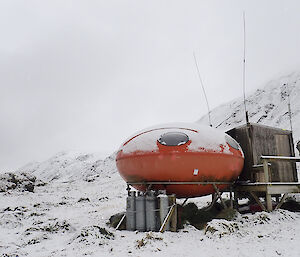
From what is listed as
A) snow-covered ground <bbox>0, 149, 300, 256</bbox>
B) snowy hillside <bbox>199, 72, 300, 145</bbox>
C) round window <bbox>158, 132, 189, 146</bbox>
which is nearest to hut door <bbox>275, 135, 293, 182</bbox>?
snow-covered ground <bbox>0, 149, 300, 256</bbox>

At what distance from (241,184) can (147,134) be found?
4690 millimetres

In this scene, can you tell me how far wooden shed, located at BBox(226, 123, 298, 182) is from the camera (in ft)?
37.2

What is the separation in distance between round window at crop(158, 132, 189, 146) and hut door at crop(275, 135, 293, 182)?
526 centimetres

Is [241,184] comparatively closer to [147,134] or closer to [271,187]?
[271,187]

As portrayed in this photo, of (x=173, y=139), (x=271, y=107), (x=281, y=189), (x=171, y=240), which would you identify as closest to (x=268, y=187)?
(x=281, y=189)

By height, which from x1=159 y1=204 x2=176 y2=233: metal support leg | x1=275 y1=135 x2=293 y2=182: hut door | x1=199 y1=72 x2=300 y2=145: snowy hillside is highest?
x1=199 y1=72 x2=300 y2=145: snowy hillside

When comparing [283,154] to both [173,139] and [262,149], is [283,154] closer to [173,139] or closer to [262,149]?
[262,149]

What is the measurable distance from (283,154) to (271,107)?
185 ft

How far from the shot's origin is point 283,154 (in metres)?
12.2

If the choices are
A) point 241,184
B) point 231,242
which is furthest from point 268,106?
point 231,242

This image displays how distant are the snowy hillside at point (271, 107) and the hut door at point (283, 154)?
36699mm

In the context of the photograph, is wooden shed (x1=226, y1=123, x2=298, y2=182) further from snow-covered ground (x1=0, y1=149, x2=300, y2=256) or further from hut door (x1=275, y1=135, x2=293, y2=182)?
snow-covered ground (x1=0, y1=149, x2=300, y2=256)

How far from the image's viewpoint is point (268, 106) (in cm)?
6450

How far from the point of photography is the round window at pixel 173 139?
30.7 ft
